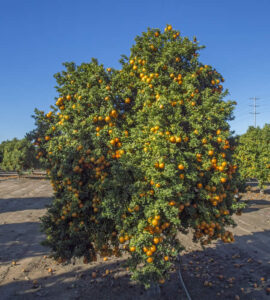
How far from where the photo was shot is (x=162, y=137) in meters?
4.83

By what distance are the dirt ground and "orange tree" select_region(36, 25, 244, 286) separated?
3.31 feet

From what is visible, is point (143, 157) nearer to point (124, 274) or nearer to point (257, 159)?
point (124, 274)

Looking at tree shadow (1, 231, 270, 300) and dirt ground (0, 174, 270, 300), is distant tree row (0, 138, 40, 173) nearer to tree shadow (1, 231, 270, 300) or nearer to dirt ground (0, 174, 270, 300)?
dirt ground (0, 174, 270, 300)

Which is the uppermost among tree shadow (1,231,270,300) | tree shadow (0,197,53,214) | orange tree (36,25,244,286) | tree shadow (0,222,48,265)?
orange tree (36,25,244,286)

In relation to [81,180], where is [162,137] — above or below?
above

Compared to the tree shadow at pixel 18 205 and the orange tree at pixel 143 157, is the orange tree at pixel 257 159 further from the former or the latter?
the orange tree at pixel 143 157

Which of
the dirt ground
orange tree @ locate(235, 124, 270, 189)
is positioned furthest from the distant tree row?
the dirt ground

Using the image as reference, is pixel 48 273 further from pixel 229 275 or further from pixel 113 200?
pixel 229 275

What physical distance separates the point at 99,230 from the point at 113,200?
95 centimetres

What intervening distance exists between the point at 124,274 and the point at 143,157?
4.75m

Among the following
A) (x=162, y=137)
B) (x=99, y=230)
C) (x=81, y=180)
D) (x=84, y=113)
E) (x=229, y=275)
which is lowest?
(x=229, y=275)

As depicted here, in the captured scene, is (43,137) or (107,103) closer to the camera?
(107,103)

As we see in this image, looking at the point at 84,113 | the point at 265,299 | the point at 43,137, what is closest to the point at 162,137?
the point at 84,113

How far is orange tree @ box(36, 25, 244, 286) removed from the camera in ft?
15.7
